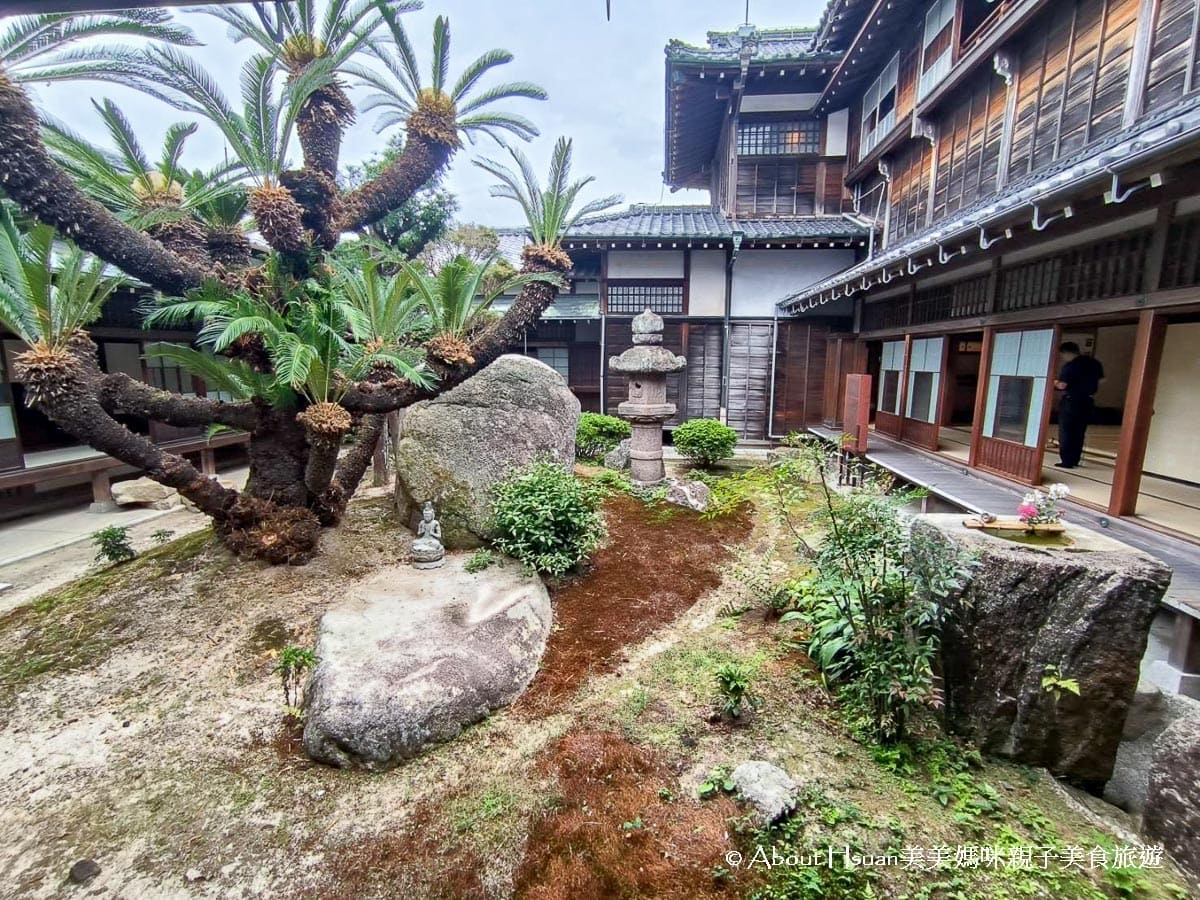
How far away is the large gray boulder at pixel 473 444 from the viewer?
250 inches

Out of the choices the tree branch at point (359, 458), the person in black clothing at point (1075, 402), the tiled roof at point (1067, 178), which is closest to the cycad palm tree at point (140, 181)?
the tree branch at point (359, 458)

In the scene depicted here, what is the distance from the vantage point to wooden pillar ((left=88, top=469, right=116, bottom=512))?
360 inches

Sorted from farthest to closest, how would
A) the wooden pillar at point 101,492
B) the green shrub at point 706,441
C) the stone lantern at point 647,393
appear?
the green shrub at point 706,441
the wooden pillar at point 101,492
the stone lantern at point 647,393

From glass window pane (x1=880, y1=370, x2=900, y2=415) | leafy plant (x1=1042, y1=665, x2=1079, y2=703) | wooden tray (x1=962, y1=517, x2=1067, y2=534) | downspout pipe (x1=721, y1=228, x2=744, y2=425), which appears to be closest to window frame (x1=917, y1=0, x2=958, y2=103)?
downspout pipe (x1=721, y1=228, x2=744, y2=425)

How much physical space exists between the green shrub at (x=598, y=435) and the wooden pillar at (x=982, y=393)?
6.23 m

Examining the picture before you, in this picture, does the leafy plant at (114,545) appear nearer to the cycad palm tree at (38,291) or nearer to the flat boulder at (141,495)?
the cycad palm tree at (38,291)

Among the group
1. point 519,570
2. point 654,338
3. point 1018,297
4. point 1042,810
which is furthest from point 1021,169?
point 519,570

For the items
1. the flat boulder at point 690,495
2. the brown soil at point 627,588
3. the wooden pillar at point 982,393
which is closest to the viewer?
the brown soil at point 627,588

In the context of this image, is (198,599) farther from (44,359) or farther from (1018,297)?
(1018,297)

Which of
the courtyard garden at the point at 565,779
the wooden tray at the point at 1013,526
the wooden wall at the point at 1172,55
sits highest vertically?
the wooden wall at the point at 1172,55

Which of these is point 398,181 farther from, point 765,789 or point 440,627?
point 765,789

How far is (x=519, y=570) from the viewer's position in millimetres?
5703

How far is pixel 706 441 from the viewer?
428 inches

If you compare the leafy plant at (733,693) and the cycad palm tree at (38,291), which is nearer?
the leafy plant at (733,693)
